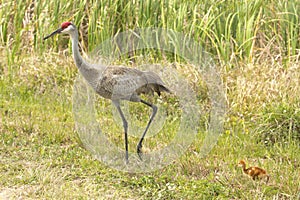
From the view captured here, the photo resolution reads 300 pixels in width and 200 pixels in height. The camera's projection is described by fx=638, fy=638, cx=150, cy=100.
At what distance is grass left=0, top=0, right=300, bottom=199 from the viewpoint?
510 centimetres

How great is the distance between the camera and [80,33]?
845cm

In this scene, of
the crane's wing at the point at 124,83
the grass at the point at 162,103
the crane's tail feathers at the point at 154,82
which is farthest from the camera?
the crane's tail feathers at the point at 154,82

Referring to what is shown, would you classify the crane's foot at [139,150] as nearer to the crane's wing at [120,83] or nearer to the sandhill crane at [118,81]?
the sandhill crane at [118,81]

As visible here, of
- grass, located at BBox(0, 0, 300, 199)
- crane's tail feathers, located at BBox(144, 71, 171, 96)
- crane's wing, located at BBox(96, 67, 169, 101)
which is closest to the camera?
grass, located at BBox(0, 0, 300, 199)

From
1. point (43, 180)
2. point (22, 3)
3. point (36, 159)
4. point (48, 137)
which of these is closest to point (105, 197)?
point (43, 180)

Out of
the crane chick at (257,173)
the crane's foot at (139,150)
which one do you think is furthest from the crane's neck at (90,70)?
the crane chick at (257,173)

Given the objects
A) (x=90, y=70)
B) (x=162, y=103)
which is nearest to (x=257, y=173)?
(x=90, y=70)

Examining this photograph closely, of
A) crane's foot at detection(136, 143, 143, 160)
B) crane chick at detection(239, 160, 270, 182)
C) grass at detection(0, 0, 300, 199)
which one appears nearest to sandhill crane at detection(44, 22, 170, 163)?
crane's foot at detection(136, 143, 143, 160)

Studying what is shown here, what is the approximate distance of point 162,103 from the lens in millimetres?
6992

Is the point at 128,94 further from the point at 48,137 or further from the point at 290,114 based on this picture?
the point at 290,114

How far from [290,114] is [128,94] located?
1.58 metres

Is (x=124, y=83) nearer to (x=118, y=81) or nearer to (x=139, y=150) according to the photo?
(x=118, y=81)

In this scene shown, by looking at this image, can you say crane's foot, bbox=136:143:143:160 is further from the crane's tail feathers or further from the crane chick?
the crane chick

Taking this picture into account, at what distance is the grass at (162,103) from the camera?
510 cm
